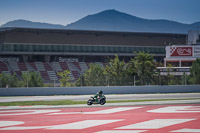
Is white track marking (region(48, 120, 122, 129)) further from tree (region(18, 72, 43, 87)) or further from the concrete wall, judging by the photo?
tree (region(18, 72, 43, 87))

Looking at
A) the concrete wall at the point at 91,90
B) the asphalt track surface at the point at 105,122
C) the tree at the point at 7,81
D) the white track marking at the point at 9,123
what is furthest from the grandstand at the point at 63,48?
the white track marking at the point at 9,123

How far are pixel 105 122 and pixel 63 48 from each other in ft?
221

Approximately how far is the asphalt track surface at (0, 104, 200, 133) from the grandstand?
176 feet

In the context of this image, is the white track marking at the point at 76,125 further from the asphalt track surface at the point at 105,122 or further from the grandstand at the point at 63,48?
the grandstand at the point at 63,48

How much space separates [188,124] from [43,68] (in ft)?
211

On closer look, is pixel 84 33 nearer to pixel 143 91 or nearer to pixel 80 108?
pixel 143 91

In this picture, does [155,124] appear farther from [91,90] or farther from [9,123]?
[91,90]

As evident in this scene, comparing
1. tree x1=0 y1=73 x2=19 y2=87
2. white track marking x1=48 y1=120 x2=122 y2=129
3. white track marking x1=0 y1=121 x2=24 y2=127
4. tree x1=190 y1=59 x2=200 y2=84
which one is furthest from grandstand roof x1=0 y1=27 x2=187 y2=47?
white track marking x1=48 y1=120 x2=122 y2=129

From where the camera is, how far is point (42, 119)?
2083 centimetres

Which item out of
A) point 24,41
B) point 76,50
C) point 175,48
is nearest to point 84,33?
point 76,50

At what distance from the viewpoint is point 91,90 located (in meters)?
43.7

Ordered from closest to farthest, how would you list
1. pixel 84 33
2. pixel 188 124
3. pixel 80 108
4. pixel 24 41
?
pixel 188 124 → pixel 80 108 → pixel 24 41 → pixel 84 33

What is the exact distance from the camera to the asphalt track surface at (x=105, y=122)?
16.9 meters

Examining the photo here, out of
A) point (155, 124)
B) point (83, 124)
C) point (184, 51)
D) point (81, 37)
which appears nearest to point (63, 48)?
point (81, 37)
